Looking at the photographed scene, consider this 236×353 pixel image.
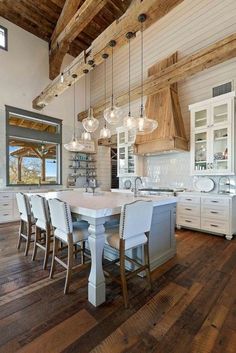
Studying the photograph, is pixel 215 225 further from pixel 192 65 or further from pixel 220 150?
pixel 192 65

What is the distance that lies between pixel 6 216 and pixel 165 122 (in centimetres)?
473

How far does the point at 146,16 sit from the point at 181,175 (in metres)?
3.36

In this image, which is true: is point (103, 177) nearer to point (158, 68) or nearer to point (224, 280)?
point (158, 68)

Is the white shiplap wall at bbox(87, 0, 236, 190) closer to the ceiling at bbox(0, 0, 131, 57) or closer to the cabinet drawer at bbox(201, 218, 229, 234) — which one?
the ceiling at bbox(0, 0, 131, 57)

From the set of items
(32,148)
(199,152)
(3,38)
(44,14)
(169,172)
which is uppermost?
(44,14)

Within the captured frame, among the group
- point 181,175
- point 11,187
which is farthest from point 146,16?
point 11,187

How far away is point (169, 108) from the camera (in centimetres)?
434

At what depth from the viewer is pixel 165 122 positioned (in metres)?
4.35

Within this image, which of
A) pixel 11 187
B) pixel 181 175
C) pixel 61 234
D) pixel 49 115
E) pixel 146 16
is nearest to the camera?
pixel 61 234

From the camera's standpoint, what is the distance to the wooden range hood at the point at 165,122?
165 inches

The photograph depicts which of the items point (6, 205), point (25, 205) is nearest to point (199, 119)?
point (25, 205)

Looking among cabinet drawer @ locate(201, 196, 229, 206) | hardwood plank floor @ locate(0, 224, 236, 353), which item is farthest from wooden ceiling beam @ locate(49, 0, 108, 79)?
hardwood plank floor @ locate(0, 224, 236, 353)

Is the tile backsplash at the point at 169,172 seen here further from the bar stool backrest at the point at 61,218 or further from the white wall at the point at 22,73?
the white wall at the point at 22,73

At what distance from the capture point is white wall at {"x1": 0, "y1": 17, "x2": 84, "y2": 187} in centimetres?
520
